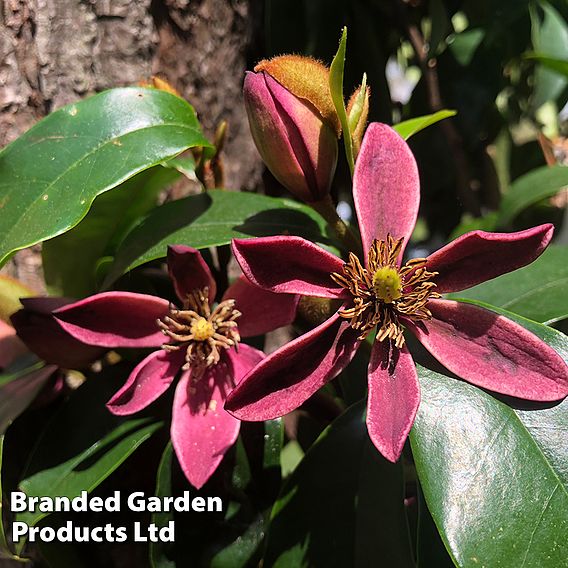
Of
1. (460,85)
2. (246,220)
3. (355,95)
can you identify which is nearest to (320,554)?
(246,220)

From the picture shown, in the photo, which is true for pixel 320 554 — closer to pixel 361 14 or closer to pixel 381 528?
pixel 381 528

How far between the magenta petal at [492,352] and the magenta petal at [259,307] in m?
0.12

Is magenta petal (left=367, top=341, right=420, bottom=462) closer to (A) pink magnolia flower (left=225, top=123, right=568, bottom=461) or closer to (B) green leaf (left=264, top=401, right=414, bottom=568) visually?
(A) pink magnolia flower (left=225, top=123, right=568, bottom=461)

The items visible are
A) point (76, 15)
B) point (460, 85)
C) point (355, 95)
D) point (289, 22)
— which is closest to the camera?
point (355, 95)

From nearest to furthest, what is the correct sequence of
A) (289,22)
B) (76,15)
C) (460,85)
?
(76,15)
(289,22)
(460,85)

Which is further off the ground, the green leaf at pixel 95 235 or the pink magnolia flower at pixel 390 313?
the green leaf at pixel 95 235

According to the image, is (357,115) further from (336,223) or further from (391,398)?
(391,398)

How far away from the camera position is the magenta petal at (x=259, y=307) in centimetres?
67

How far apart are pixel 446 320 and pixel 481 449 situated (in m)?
0.11

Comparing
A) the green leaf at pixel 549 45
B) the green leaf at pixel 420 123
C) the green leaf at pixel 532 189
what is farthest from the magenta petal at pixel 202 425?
the green leaf at pixel 549 45

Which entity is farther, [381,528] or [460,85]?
[460,85]

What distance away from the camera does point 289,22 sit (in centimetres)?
113

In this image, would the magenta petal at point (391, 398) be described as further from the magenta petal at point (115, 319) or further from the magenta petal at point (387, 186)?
the magenta petal at point (115, 319)

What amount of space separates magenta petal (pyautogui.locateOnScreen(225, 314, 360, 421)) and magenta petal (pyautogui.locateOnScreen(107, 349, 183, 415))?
14 centimetres
